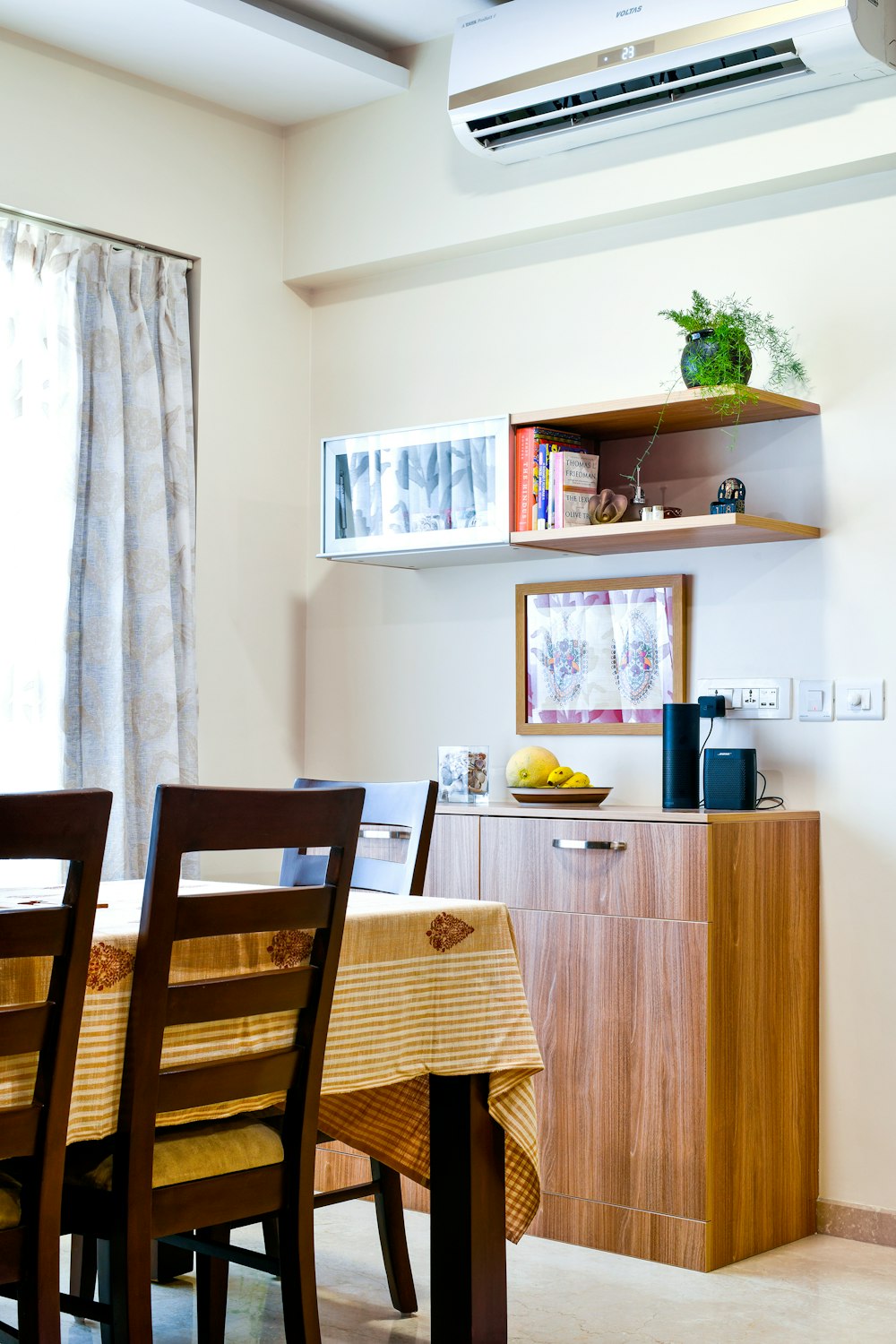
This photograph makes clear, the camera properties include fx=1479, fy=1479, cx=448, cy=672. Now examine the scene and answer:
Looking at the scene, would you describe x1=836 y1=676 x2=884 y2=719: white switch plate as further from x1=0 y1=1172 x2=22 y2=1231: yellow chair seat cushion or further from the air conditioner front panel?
x1=0 y1=1172 x2=22 y2=1231: yellow chair seat cushion

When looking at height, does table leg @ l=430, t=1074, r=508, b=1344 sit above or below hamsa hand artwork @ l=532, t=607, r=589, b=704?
below

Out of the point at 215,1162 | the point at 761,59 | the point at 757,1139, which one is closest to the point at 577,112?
the point at 761,59

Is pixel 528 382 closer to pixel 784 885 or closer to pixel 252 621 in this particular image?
pixel 252 621

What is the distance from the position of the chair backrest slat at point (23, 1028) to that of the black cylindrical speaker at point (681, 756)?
6.23 ft

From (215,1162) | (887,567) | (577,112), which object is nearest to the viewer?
(215,1162)

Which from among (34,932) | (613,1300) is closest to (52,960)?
(34,932)

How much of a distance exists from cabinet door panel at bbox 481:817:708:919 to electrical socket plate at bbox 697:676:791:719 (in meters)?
0.52

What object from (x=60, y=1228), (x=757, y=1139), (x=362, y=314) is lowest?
(x=757, y=1139)

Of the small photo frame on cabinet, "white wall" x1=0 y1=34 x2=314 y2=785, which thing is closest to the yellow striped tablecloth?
the small photo frame on cabinet

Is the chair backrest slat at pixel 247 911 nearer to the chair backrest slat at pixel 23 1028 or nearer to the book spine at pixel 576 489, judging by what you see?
the chair backrest slat at pixel 23 1028

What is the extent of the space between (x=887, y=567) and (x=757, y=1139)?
1.30 meters

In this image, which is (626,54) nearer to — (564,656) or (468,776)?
(564,656)

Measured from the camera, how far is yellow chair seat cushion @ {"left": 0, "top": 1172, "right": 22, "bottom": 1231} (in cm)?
180

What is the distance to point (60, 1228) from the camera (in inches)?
75.3
